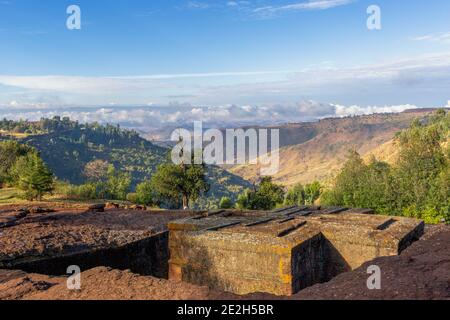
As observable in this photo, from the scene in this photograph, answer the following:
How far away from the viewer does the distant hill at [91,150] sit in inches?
3782

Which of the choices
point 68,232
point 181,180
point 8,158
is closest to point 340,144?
point 181,180

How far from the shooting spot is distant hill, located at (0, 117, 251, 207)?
9606 cm

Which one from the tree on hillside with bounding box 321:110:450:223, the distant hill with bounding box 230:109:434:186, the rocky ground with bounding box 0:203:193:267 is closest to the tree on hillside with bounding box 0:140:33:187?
the rocky ground with bounding box 0:203:193:267

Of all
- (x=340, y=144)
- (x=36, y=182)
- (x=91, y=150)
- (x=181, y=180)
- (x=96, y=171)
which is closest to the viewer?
(x=36, y=182)

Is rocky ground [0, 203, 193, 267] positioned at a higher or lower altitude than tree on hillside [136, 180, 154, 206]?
higher

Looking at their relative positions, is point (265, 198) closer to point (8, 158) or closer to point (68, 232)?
point (8, 158)

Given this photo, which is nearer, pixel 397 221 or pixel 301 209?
pixel 397 221

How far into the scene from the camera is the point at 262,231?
378 inches

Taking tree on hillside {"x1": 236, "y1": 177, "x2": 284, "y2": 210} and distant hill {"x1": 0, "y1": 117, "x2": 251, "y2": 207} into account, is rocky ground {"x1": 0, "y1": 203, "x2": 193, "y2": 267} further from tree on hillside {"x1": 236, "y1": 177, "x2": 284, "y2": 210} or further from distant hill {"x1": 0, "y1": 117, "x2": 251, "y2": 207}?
distant hill {"x1": 0, "y1": 117, "x2": 251, "y2": 207}

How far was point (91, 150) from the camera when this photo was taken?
11800 cm

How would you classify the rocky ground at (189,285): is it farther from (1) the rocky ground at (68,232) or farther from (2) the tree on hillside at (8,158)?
(2) the tree on hillside at (8,158)

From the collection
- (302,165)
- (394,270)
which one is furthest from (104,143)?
(394,270)
